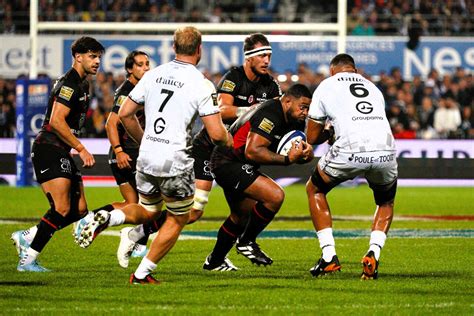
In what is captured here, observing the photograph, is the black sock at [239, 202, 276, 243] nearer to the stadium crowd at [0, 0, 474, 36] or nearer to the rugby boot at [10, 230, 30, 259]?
the rugby boot at [10, 230, 30, 259]

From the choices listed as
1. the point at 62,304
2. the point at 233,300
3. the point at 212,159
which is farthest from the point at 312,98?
the point at 62,304

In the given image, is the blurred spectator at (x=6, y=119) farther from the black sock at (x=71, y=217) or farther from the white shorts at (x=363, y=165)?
the white shorts at (x=363, y=165)

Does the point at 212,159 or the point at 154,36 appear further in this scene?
the point at 154,36

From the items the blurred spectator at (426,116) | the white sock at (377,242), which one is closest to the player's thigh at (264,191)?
the white sock at (377,242)

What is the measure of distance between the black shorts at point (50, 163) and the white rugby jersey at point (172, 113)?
1.64m

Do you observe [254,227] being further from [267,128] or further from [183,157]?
[183,157]

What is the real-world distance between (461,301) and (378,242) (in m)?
1.51

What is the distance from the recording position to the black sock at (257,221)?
38.2 ft

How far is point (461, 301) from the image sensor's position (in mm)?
9305

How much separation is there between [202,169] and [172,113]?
3201 mm

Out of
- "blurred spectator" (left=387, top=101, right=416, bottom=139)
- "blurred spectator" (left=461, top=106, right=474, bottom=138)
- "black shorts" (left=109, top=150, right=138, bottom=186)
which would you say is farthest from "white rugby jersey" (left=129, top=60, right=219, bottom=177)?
"blurred spectator" (left=461, top=106, right=474, bottom=138)

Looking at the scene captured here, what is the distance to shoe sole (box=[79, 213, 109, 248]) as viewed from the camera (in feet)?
32.7

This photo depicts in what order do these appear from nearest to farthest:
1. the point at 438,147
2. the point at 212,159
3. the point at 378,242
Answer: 1. the point at 378,242
2. the point at 212,159
3. the point at 438,147

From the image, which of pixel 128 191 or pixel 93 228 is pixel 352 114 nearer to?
pixel 93 228
